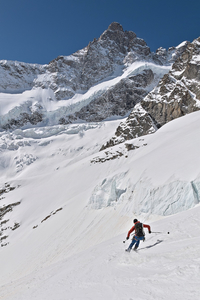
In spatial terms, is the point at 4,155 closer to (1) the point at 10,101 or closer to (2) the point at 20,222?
(1) the point at 10,101

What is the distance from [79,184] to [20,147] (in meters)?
56.2

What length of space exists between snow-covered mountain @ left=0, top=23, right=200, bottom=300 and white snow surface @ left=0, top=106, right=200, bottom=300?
57 millimetres

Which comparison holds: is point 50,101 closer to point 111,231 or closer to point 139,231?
point 111,231

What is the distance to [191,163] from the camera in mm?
13031

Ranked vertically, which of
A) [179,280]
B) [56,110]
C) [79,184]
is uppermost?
[56,110]

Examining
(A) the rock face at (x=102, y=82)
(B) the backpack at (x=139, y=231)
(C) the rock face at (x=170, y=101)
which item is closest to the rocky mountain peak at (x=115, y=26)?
(A) the rock face at (x=102, y=82)

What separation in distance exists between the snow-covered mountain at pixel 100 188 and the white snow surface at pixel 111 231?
0.06 m

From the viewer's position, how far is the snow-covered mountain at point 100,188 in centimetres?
584

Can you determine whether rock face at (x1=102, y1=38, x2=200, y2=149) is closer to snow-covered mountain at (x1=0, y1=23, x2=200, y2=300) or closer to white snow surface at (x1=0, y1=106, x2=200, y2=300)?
snow-covered mountain at (x1=0, y1=23, x2=200, y2=300)

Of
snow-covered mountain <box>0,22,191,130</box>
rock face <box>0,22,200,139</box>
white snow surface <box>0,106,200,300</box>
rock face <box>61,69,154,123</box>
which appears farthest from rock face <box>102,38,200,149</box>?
snow-covered mountain <box>0,22,191,130</box>

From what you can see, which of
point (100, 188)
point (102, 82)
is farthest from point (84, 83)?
point (100, 188)

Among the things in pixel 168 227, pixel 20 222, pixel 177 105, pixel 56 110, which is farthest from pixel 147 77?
pixel 168 227

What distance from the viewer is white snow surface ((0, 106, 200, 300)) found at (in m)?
5.06

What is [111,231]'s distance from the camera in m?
15.5
